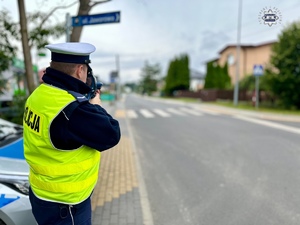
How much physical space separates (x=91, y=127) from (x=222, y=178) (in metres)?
4.03

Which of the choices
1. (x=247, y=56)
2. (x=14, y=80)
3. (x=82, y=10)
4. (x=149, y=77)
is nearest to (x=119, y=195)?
(x=82, y=10)

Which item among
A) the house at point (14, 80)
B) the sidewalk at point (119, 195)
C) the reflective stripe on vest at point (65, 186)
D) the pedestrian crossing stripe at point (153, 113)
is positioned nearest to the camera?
the reflective stripe on vest at point (65, 186)

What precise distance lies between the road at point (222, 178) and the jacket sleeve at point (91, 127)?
2.20 metres

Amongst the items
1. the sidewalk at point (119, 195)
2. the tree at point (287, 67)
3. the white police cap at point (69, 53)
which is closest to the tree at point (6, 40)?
the sidewalk at point (119, 195)

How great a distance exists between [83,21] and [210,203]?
3.65 meters

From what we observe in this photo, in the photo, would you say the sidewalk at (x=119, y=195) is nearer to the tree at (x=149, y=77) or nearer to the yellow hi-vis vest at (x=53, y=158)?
the yellow hi-vis vest at (x=53, y=158)

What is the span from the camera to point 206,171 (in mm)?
5574

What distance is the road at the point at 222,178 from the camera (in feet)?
12.0

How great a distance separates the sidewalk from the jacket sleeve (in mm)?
2063

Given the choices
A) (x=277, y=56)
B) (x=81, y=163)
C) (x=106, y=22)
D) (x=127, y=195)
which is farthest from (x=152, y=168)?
(x=277, y=56)

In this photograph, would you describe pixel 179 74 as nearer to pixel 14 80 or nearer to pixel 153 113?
pixel 153 113

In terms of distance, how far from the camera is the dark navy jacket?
1.62m

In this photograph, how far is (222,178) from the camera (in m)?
5.11

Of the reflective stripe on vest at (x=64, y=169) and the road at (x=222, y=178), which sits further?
the road at (x=222, y=178)
